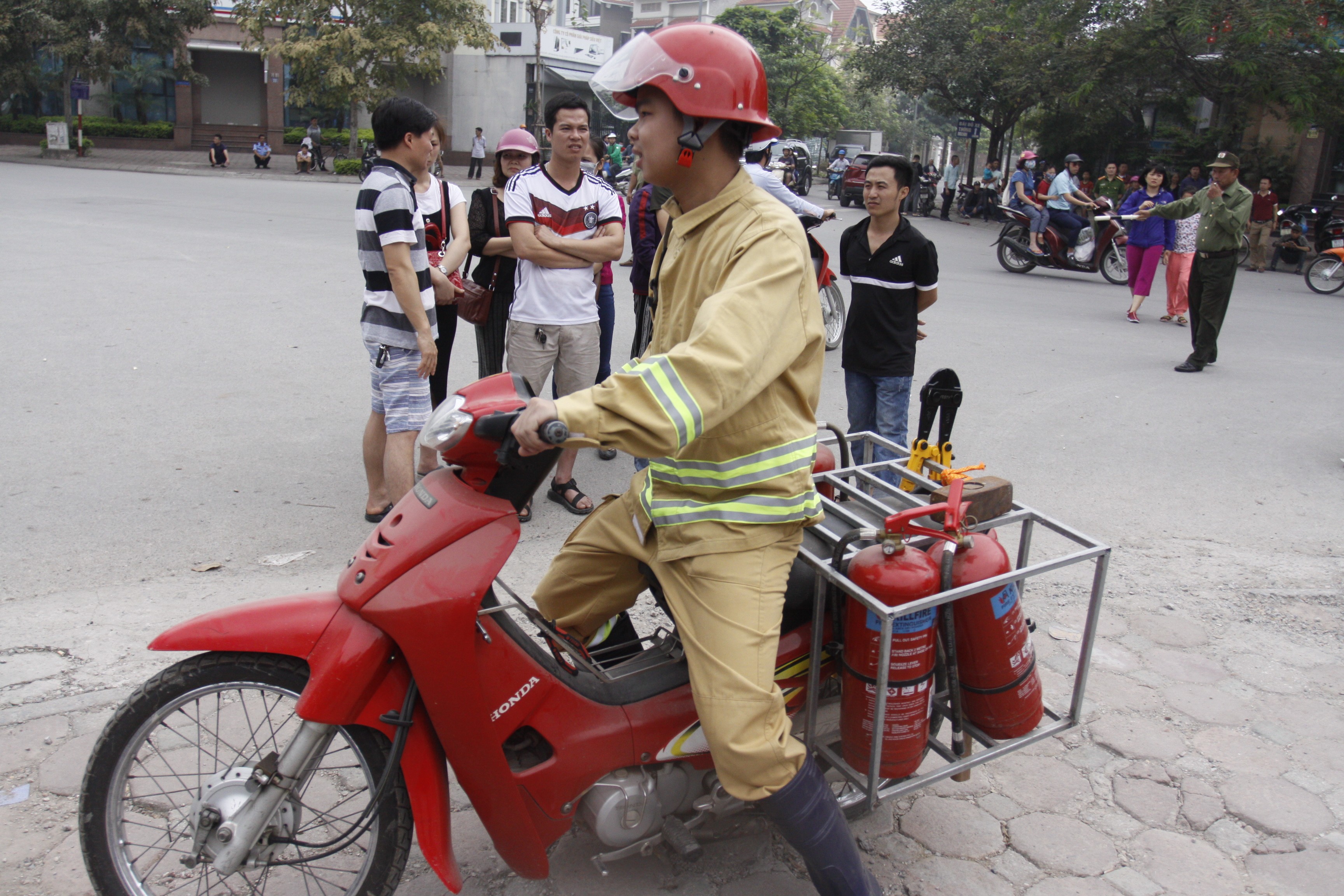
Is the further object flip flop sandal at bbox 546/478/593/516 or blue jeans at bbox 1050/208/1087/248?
blue jeans at bbox 1050/208/1087/248

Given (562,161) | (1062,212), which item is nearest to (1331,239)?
(1062,212)

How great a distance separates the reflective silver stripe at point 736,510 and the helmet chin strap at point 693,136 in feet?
2.33

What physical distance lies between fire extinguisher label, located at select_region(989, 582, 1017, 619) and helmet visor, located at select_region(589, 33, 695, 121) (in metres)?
1.35

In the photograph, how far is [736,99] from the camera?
210cm

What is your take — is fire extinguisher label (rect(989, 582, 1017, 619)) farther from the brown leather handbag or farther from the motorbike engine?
the brown leather handbag

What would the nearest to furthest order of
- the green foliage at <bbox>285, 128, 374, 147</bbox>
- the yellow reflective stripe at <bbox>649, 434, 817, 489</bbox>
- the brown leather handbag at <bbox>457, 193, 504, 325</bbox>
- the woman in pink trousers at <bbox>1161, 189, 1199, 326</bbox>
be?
the yellow reflective stripe at <bbox>649, 434, 817, 489</bbox>, the brown leather handbag at <bbox>457, 193, 504, 325</bbox>, the woman in pink trousers at <bbox>1161, 189, 1199, 326</bbox>, the green foliage at <bbox>285, 128, 374, 147</bbox>

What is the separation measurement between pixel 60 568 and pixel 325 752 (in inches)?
98.5

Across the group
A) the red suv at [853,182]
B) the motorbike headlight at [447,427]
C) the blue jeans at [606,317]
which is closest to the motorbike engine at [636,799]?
the motorbike headlight at [447,427]

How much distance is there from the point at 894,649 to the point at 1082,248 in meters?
13.3

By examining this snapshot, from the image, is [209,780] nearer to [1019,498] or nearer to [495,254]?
[495,254]

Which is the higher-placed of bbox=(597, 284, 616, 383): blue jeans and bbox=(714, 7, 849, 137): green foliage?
bbox=(714, 7, 849, 137): green foliage

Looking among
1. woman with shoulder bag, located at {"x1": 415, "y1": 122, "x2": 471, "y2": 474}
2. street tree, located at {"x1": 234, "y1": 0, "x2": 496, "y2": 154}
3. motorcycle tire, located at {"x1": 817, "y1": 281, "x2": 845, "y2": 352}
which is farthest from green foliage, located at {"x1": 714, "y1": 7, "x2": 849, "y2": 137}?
woman with shoulder bag, located at {"x1": 415, "y1": 122, "x2": 471, "y2": 474}

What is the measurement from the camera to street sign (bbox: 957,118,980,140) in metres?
28.6

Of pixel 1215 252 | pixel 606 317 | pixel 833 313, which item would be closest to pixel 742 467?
pixel 606 317
